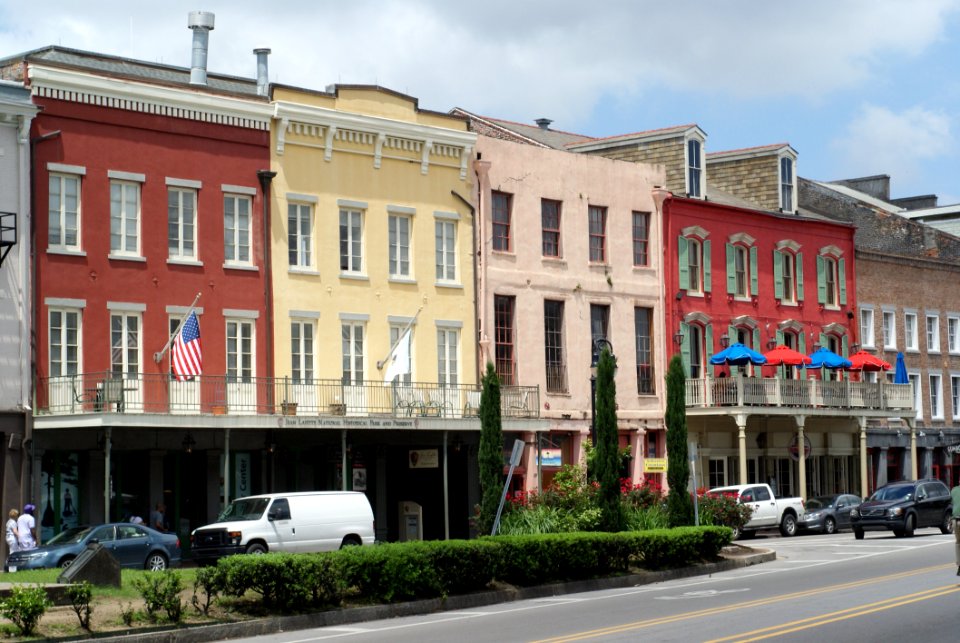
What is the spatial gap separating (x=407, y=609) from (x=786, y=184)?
117 feet

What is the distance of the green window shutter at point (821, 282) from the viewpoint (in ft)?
186

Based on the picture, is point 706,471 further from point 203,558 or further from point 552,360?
point 203,558

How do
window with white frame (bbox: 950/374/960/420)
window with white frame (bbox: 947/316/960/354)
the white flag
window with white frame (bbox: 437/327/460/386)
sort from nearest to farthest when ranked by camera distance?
the white flag
window with white frame (bbox: 437/327/460/386)
window with white frame (bbox: 950/374/960/420)
window with white frame (bbox: 947/316/960/354)

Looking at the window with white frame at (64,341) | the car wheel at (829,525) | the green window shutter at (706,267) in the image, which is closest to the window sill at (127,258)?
the window with white frame at (64,341)

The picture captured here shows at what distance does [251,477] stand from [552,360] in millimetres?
11123

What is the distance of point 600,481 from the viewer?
Result: 32500 millimetres

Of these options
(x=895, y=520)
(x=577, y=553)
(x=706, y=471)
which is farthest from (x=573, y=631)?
(x=706, y=471)

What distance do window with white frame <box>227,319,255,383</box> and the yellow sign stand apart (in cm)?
1451

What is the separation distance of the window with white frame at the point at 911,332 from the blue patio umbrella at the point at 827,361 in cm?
823

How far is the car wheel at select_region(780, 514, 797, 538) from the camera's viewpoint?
4800 centimetres

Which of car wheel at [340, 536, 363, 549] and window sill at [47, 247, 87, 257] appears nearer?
car wheel at [340, 536, 363, 549]

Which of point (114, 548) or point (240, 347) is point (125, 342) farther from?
point (114, 548)

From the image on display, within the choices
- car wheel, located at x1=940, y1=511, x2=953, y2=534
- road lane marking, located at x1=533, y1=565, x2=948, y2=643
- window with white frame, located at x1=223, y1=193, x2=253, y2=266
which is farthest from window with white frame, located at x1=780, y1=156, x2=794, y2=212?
road lane marking, located at x1=533, y1=565, x2=948, y2=643

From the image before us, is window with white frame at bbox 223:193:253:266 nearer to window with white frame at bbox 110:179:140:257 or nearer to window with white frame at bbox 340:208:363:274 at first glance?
window with white frame at bbox 110:179:140:257
